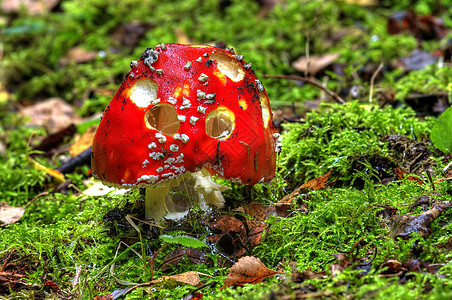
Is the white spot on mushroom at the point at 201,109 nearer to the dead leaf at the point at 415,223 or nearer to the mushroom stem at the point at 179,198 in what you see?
the mushroom stem at the point at 179,198

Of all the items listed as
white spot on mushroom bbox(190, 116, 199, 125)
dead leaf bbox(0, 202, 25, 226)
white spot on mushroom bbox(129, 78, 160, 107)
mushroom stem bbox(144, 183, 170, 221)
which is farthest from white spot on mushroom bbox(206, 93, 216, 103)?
dead leaf bbox(0, 202, 25, 226)

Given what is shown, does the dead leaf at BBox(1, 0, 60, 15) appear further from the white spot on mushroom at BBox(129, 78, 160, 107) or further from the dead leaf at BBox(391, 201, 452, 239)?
the dead leaf at BBox(391, 201, 452, 239)

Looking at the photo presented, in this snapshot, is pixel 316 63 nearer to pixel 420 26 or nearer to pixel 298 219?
pixel 420 26

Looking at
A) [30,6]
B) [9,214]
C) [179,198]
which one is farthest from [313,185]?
[30,6]

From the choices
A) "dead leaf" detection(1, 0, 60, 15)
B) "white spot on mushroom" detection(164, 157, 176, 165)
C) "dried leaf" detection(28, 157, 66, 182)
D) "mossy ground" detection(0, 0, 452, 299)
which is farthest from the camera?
"dead leaf" detection(1, 0, 60, 15)

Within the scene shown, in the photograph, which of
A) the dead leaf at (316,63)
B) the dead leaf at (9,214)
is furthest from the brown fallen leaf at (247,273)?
the dead leaf at (316,63)

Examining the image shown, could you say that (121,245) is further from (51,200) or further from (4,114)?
(4,114)
